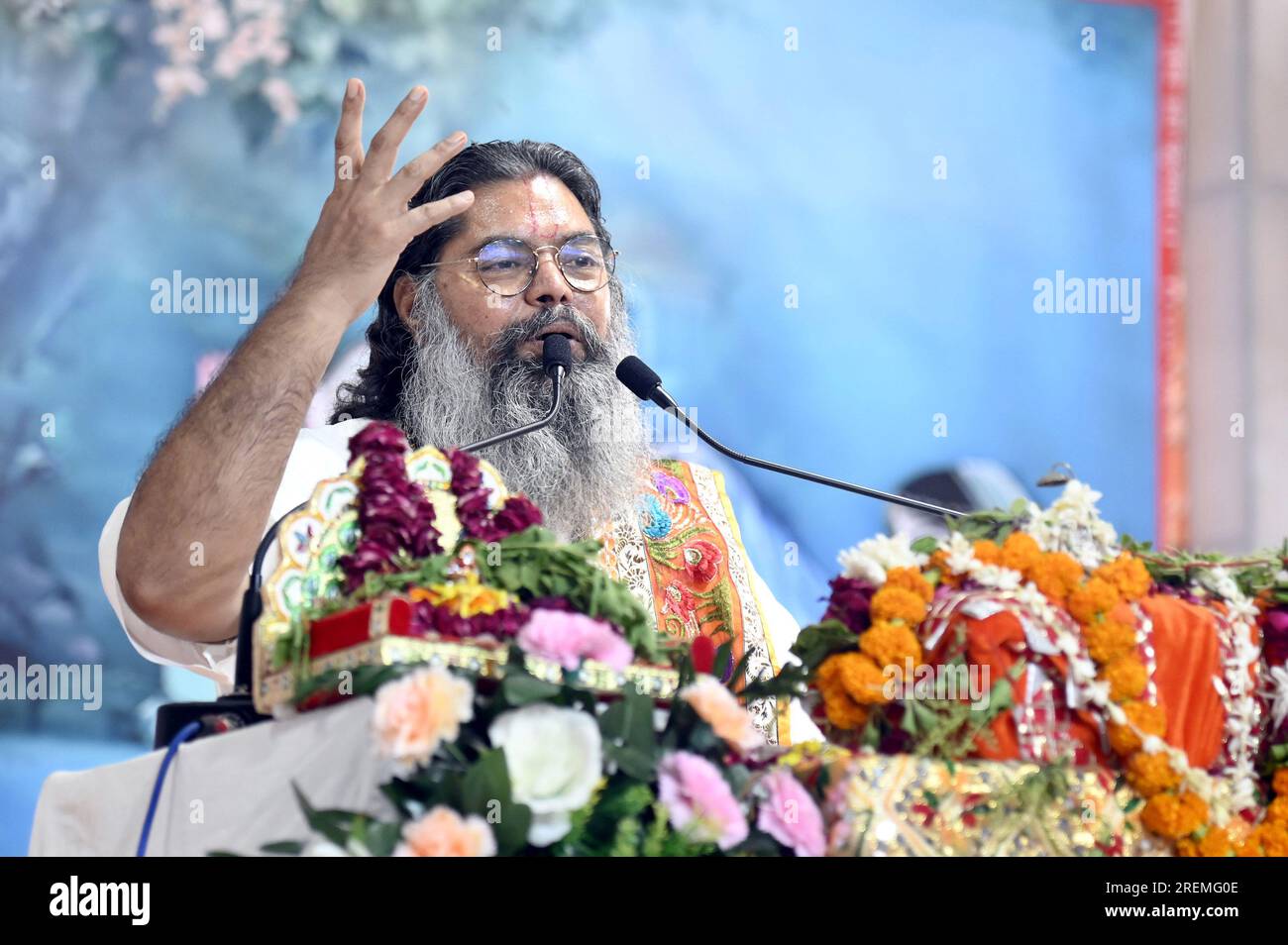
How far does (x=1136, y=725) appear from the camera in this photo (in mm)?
1983

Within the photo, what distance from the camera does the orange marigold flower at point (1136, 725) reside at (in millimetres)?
1985

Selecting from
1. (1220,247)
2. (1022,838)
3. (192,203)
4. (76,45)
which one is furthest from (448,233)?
(1220,247)

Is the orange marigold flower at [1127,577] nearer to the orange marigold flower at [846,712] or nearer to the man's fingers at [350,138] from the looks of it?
the orange marigold flower at [846,712]

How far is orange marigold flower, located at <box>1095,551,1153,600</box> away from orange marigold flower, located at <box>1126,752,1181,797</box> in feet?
0.72

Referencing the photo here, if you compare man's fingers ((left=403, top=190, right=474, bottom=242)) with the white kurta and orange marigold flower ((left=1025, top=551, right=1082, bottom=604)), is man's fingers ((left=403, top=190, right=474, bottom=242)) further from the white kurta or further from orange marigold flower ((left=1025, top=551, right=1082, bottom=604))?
orange marigold flower ((left=1025, top=551, right=1082, bottom=604))

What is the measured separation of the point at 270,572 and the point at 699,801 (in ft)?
3.68

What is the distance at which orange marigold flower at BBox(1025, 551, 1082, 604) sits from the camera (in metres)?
2.05

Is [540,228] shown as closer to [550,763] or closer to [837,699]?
[837,699]

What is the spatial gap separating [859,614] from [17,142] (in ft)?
10.7

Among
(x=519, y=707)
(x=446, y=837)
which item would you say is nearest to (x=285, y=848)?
(x=446, y=837)

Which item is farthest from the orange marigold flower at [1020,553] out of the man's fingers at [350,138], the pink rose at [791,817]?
the man's fingers at [350,138]

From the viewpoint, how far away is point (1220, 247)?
516 centimetres

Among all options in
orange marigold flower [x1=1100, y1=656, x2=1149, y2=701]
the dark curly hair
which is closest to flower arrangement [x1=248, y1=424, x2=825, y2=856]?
orange marigold flower [x1=1100, y1=656, x2=1149, y2=701]

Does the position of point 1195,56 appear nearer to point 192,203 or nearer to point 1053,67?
point 1053,67
